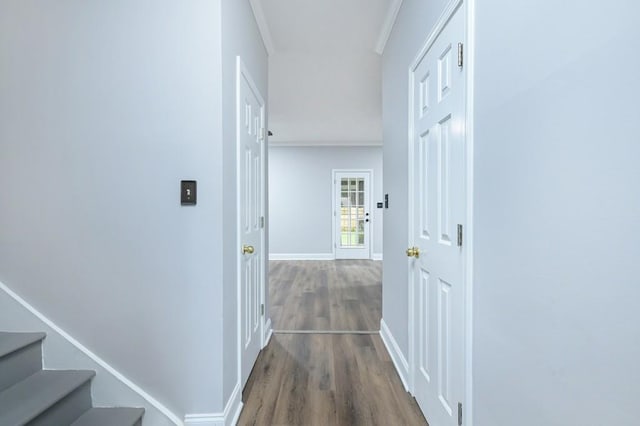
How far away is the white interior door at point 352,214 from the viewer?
7594 mm

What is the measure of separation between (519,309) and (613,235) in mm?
379

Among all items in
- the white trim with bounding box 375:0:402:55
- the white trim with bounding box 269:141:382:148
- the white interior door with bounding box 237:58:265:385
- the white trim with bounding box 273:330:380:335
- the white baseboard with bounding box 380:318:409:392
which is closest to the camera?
the white interior door with bounding box 237:58:265:385

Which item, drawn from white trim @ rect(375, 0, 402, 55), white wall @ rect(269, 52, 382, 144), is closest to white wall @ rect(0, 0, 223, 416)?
white trim @ rect(375, 0, 402, 55)

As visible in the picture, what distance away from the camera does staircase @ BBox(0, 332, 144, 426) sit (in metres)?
1.33

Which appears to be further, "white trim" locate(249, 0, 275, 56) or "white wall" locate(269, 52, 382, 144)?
"white wall" locate(269, 52, 382, 144)

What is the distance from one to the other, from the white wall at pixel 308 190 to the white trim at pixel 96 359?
5.94 m

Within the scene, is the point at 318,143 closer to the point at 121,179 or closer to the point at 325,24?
the point at 325,24

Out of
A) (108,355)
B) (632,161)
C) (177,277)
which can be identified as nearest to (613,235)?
(632,161)

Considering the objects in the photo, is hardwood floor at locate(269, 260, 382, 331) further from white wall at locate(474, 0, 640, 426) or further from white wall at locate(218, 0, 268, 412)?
Result: white wall at locate(474, 0, 640, 426)

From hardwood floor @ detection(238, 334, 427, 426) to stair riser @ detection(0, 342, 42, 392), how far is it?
3.42 feet

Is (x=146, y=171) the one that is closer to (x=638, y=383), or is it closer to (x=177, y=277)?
(x=177, y=277)

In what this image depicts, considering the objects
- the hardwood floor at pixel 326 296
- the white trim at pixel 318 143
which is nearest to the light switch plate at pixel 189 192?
the hardwood floor at pixel 326 296

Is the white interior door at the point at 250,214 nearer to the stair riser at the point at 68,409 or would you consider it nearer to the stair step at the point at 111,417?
the stair step at the point at 111,417

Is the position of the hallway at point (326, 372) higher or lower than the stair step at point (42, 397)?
lower
